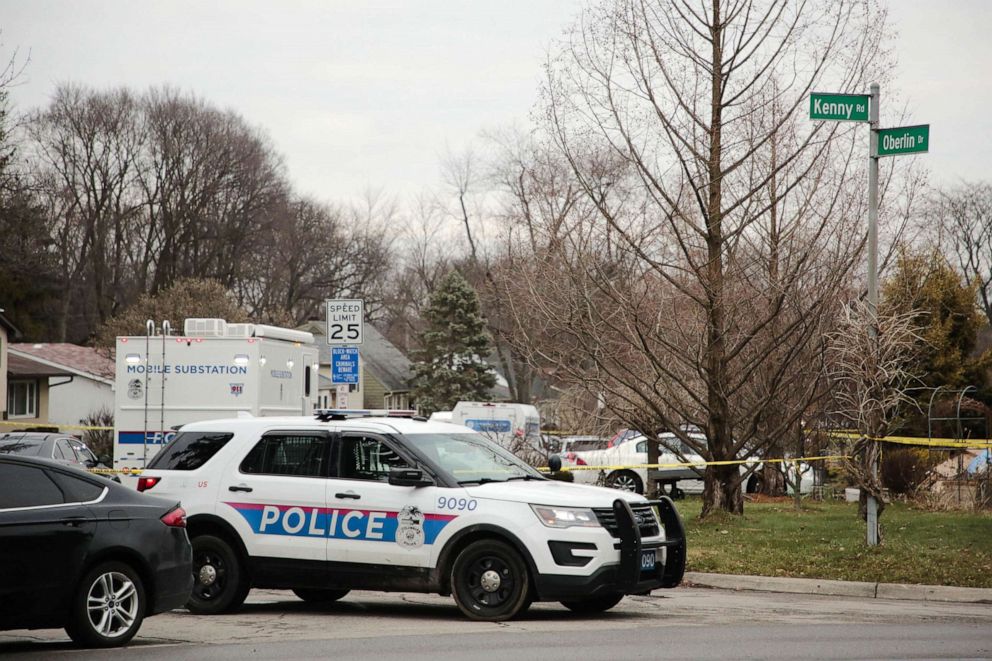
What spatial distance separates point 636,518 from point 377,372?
215ft

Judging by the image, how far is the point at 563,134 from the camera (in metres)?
18.6

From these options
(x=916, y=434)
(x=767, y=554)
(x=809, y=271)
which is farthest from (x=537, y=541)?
(x=916, y=434)

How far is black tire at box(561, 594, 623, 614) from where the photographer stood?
11688 millimetres

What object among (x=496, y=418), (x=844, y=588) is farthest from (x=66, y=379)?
(x=844, y=588)

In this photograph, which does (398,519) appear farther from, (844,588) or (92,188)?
(92,188)

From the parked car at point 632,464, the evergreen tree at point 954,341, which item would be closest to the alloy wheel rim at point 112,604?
the parked car at point 632,464

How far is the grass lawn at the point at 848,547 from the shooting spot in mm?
13945

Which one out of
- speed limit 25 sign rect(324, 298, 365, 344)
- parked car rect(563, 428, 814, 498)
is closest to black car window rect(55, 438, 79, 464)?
speed limit 25 sign rect(324, 298, 365, 344)

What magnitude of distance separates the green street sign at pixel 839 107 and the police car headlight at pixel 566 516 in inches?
256

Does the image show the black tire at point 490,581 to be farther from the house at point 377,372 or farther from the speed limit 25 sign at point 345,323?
the house at point 377,372

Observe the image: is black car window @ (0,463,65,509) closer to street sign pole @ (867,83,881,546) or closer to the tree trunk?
street sign pole @ (867,83,881,546)

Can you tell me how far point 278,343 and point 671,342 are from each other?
7.02 m

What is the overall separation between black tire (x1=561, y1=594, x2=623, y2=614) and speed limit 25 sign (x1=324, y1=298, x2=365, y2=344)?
27.6ft

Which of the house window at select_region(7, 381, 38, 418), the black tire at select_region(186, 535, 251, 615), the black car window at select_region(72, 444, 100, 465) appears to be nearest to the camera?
the black tire at select_region(186, 535, 251, 615)
